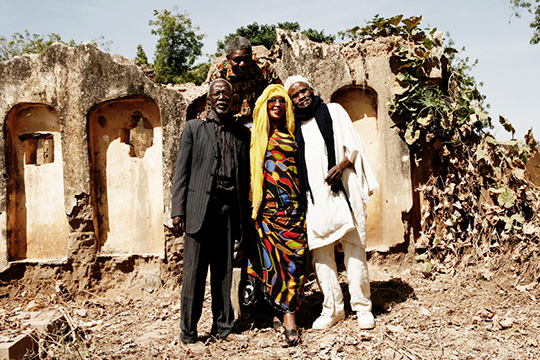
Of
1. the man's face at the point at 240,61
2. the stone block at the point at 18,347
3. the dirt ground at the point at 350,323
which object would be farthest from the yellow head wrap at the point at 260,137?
the stone block at the point at 18,347

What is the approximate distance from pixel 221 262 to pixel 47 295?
117 inches

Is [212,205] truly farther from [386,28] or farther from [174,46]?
[174,46]

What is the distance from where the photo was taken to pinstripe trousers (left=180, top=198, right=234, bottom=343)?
347 centimetres

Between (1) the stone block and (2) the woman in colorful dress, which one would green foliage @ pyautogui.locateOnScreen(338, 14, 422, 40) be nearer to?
(2) the woman in colorful dress

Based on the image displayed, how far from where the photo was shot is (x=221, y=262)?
3625mm

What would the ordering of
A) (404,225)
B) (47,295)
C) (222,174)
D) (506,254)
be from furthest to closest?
1. (47,295)
2. (404,225)
3. (506,254)
4. (222,174)

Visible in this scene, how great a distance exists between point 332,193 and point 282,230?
0.51 metres

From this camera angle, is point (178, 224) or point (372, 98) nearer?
point (178, 224)

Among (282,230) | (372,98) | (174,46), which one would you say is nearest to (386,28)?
(372,98)

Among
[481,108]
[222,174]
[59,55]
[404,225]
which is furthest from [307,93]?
[59,55]

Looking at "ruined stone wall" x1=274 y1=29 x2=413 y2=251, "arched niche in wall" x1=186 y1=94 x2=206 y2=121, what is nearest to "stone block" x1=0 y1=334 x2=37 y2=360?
"arched niche in wall" x1=186 y1=94 x2=206 y2=121

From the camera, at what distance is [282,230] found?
3553 mm

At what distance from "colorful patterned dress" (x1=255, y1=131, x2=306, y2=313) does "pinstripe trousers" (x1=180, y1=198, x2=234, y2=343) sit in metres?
0.30

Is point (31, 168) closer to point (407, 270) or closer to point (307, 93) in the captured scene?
point (307, 93)
